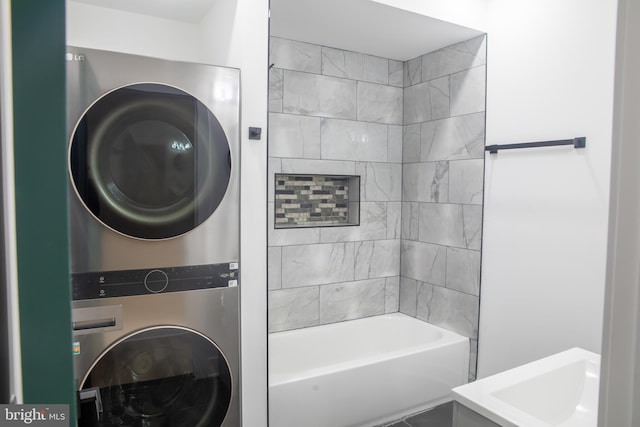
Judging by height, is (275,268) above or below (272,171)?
below

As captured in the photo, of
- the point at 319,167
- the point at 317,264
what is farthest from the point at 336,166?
the point at 317,264

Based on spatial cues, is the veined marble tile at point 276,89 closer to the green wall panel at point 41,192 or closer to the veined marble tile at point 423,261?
the veined marble tile at point 423,261

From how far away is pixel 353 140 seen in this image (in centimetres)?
332

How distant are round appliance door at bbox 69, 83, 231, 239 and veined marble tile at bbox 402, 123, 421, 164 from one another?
6.65 feet

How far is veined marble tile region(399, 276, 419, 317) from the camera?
11.4 feet

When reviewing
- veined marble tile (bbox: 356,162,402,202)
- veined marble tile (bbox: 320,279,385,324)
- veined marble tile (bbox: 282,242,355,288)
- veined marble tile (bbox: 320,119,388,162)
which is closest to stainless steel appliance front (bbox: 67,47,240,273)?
veined marble tile (bbox: 282,242,355,288)

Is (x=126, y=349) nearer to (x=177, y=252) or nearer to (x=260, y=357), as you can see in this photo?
(x=177, y=252)

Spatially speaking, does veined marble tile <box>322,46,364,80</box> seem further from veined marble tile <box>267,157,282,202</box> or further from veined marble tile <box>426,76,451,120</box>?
veined marble tile <box>267,157,282,202</box>

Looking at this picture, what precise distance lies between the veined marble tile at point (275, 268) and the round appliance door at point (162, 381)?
1.21 m

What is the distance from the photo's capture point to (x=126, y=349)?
1656 mm

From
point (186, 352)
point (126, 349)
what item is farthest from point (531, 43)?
point (126, 349)

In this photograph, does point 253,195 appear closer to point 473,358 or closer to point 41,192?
point 41,192

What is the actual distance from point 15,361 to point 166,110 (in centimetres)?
147

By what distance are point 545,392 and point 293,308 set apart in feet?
6.04
